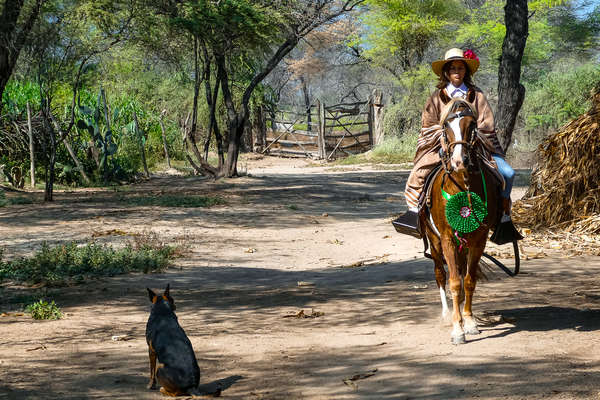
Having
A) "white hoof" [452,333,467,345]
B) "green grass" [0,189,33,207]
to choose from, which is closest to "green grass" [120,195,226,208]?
"green grass" [0,189,33,207]

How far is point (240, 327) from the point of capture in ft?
A: 23.4

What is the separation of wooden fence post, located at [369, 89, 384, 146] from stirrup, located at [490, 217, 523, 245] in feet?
102

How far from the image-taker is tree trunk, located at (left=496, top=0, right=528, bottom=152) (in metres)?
14.0

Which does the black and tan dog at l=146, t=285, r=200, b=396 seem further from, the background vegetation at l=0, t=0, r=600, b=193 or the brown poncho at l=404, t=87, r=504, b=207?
the background vegetation at l=0, t=0, r=600, b=193

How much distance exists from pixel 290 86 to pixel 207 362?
2707 inches

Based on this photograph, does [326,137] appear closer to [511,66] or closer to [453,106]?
[511,66]

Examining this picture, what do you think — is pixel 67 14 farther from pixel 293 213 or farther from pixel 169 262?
pixel 169 262

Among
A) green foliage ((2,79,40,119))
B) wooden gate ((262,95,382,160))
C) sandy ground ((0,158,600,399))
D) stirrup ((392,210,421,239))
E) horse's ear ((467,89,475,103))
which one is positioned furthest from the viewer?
wooden gate ((262,95,382,160))

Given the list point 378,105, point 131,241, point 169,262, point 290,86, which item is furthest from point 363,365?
point 290,86

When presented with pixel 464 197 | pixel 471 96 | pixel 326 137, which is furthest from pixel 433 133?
pixel 326 137

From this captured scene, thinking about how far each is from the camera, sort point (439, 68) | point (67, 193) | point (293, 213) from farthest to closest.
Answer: point (67, 193), point (293, 213), point (439, 68)

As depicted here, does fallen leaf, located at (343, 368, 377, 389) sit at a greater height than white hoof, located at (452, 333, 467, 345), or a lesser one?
lesser

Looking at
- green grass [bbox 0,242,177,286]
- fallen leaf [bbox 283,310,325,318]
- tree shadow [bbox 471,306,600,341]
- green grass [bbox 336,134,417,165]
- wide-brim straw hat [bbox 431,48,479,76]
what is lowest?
fallen leaf [bbox 283,310,325,318]

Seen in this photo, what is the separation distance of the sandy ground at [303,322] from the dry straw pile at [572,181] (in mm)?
1315
